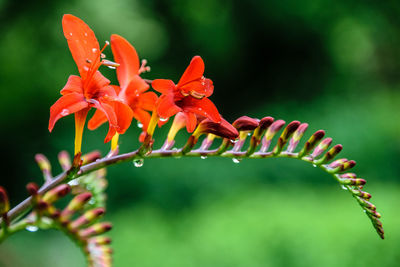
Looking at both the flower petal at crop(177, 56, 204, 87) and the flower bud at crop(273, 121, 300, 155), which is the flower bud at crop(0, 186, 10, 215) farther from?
the flower bud at crop(273, 121, 300, 155)

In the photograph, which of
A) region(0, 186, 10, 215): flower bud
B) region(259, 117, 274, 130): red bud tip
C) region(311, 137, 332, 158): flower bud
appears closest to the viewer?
region(0, 186, 10, 215): flower bud

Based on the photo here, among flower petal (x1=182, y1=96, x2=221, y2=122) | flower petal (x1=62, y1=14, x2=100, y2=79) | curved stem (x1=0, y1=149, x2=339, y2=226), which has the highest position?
flower petal (x1=62, y1=14, x2=100, y2=79)

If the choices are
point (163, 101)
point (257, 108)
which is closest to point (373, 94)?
point (257, 108)

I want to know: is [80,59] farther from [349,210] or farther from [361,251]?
[349,210]

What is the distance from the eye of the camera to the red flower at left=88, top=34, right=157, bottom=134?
1229mm

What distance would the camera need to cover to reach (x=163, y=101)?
43.5 inches

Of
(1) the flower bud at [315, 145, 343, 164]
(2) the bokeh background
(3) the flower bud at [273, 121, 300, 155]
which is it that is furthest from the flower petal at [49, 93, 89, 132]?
(2) the bokeh background

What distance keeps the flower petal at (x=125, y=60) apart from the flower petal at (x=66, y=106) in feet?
0.72

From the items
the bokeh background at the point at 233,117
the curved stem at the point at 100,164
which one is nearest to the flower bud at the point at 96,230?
the curved stem at the point at 100,164

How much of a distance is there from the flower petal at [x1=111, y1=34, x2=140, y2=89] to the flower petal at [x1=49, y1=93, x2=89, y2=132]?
0.72 feet

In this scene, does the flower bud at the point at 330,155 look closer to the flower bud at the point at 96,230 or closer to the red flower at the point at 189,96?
the red flower at the point at 189,96

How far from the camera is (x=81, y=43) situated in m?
1.12

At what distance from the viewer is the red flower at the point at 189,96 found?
110 cm

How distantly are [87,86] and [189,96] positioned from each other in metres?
0.24
